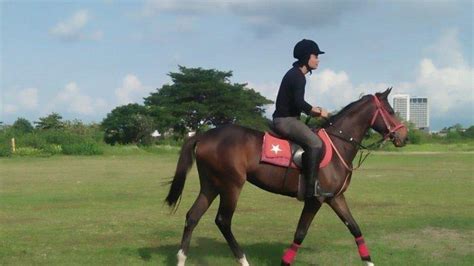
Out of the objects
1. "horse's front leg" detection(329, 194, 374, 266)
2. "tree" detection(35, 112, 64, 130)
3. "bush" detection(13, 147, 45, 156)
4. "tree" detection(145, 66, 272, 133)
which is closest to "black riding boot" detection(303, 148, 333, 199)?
"horse's front leg" detection(329, 194, 374, 266)

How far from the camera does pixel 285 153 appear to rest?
24.6 feet

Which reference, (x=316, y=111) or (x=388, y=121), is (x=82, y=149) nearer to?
(x=316, y=111)

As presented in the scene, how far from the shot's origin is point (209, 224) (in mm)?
11844

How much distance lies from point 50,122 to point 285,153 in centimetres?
7910

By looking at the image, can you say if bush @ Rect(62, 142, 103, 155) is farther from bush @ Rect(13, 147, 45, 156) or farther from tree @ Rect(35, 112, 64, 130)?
tree @ Rect(35, 112, 64, 130)

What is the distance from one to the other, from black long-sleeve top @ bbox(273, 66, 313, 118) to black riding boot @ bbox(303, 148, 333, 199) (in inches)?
23.2

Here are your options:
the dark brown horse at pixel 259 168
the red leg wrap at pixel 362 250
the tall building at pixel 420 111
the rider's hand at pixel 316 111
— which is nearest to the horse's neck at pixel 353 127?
the dark brown horse at pixel 259 168

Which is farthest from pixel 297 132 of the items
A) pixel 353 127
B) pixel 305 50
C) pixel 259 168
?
pixel 305 50

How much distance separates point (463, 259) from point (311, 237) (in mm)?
2732

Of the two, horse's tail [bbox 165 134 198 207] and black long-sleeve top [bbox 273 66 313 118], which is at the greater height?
black long-sleeve top [bbox 273 66 313 118]

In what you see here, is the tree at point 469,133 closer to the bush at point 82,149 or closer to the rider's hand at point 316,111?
the bush at point 82,149

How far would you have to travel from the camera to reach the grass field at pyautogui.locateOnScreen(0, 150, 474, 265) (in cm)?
855

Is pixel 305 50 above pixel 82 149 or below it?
above

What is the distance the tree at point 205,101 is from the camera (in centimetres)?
6950
